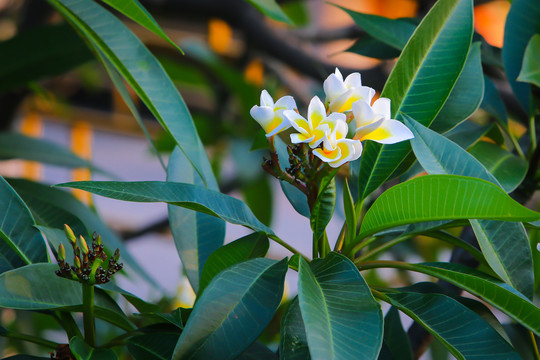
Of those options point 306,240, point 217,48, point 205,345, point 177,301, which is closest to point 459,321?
point 205,345

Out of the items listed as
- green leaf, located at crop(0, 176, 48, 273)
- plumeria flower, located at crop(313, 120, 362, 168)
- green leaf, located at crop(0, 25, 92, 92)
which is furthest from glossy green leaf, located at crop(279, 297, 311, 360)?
green leaf, located at crop(0, 25, 92, 92)

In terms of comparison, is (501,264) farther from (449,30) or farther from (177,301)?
(177,301)

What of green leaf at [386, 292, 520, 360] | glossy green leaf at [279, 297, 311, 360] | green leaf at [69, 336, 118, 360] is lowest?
green leaf at [69, 336, 118, 360]

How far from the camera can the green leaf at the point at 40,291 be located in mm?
410

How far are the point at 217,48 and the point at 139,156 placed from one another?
0.82 metres

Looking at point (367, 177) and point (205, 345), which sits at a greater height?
point (367, 177)

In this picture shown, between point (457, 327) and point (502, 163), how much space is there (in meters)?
0.24

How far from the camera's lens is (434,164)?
0.43 meters

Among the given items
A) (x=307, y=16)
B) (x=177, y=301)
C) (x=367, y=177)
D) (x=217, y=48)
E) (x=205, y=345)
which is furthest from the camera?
(x=217, y=48)

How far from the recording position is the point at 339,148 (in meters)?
0.41

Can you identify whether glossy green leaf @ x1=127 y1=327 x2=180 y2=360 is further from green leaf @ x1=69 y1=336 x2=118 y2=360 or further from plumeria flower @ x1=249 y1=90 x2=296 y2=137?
plumeria flower @ x1=249 y1=90 x2=296 y2=137

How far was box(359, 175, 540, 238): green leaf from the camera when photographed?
37 cm

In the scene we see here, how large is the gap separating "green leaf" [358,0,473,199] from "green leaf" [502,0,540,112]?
19 centimetres

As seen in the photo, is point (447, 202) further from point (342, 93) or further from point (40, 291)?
point (40, 291)
